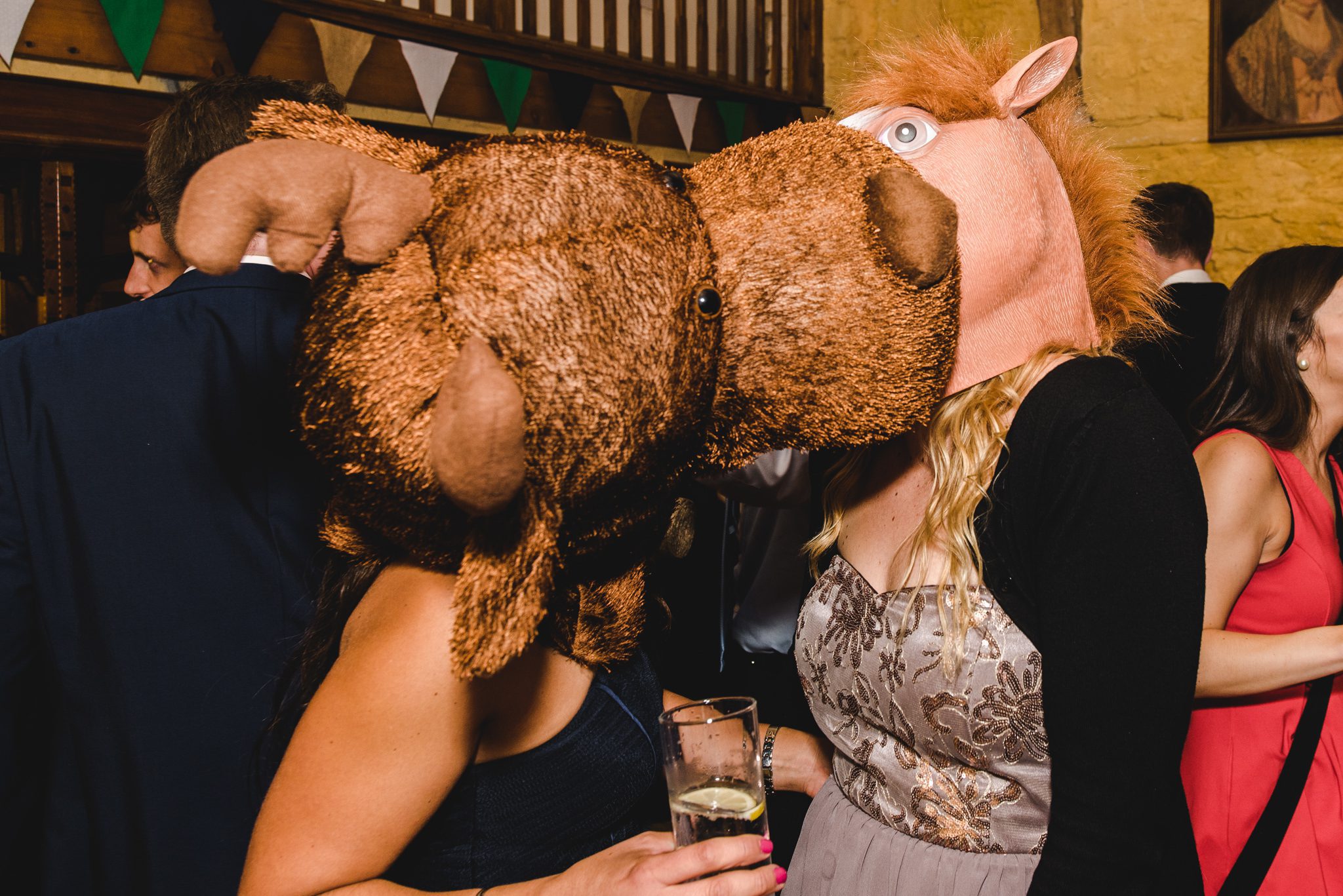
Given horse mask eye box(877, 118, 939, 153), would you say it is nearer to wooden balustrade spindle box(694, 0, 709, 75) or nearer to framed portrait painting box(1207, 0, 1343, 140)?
wooden balustrade spindle box(694, 0, 709, 75)

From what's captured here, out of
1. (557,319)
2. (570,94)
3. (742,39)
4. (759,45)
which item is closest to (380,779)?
(557,319)

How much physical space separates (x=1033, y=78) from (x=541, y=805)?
37.5 inches

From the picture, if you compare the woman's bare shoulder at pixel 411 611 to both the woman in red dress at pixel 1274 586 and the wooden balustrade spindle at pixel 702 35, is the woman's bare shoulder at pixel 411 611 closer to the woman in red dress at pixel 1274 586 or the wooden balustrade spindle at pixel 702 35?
the woman in red dress at pixel 1274 586

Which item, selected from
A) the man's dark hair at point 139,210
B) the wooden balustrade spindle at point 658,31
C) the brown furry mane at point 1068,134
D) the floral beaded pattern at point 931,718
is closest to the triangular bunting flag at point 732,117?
the wooden balustrade spindle at point 658,31

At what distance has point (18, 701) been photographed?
1.46m

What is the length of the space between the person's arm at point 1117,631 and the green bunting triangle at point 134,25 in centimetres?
315

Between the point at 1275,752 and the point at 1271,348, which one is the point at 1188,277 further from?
the point at 1275,752

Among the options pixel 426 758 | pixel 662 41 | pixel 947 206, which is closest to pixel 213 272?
pixel 426 758

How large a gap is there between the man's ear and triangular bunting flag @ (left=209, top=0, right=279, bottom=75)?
3.07 metres

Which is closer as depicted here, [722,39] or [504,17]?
[504,17]

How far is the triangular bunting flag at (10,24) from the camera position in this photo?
2668mm

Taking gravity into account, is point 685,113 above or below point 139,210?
above

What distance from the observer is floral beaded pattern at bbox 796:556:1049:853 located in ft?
3.59

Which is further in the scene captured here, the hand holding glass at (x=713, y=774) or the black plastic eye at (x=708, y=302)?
the hand holding glass at (x=713, y=774)
